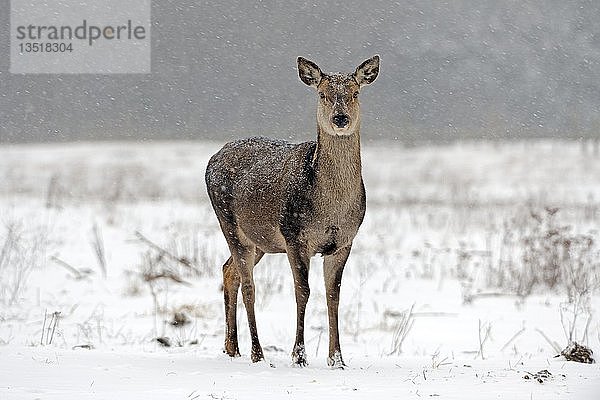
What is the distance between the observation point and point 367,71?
7.92 meters

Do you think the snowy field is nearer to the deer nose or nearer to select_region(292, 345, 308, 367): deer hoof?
select_region(292, 345, 308, 367): deer hoof

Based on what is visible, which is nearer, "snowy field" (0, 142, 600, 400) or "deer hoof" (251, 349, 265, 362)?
"snowy field" (0, 142, 600, 400)

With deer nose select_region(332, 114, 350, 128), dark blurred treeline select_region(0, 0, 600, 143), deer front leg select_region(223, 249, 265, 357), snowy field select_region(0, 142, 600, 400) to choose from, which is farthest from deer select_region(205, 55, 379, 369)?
dark blurred treeline select_region(0, 0, 600, 143)

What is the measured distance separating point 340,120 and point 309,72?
74 centimetres

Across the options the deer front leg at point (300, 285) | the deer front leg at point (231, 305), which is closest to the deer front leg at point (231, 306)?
the deer front leg at point (231, 305)

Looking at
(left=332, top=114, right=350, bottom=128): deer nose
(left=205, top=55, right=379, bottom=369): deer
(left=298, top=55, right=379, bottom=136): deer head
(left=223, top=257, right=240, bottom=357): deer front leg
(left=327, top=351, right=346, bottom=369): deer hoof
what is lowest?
(left=327, top=351, right=346, bottom=369): deer hoof

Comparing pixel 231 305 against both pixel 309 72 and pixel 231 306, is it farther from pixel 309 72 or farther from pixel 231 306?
pixel 309 72

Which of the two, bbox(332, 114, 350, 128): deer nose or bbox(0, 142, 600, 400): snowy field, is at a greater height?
bbox(332, 114, 350, 128): deer nose

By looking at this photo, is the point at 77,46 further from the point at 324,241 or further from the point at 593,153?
the point at 324,241

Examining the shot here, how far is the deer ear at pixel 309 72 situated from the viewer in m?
7.89

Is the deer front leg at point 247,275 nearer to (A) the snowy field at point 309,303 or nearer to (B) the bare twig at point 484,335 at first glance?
(A) the snowy field at point 309,303

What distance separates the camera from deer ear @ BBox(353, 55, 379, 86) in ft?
25.8

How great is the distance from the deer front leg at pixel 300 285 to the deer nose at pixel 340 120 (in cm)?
110

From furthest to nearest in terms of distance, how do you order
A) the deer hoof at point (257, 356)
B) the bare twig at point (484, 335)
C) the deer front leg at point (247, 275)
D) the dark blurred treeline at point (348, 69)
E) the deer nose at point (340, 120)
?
the dark blurred treeline at point (348, 69), the bare twig at point (484, 335), the deer front leg at point (247, 275), the deer hoof at point (257, 356), the deer nose at point (340, 120)
